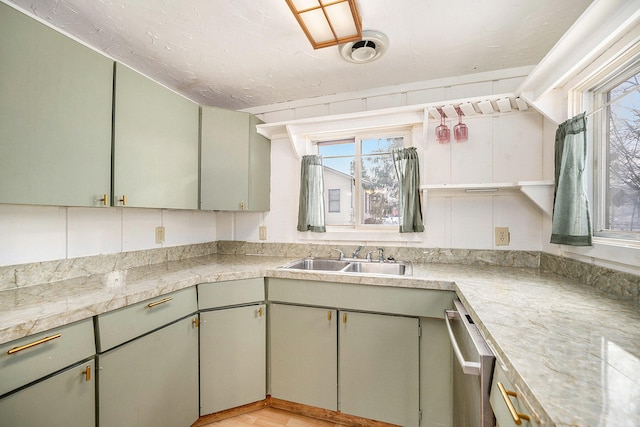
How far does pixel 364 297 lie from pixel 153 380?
1187mm

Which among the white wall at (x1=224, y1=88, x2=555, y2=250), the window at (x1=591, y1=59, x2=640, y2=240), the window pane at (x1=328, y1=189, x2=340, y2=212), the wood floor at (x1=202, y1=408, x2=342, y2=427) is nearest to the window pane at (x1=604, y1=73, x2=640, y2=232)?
the window at (x1=591, y1=59, x2=640, y2=240)

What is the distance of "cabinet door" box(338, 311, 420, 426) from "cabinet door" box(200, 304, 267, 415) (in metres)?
0.55

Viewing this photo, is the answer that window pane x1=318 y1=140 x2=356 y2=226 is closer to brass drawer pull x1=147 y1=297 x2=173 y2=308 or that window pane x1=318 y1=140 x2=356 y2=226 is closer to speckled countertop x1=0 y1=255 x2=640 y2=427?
speckled countertop x1=0 y1=255 x2=640 y2=427

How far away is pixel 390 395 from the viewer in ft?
5.16

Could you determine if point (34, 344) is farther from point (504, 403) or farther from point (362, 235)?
point (362, 235)

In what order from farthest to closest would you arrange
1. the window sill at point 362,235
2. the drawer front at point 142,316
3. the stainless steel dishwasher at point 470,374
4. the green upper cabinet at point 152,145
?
the window sill at point 362,235
the green upper cabinet at point 152,145
the drawer front at point 142,316
the stainless steel dishwasher at point 470,374

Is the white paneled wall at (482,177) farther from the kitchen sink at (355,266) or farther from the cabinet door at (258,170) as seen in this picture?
the cabinet door at (258,170)

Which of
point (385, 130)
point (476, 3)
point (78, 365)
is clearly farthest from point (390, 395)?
point (476, 3)

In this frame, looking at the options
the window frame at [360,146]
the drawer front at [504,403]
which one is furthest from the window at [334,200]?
the drawer front at [504,403]

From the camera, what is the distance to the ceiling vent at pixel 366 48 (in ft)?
4.99

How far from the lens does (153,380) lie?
1.38 metres

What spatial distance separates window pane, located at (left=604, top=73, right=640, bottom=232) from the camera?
3.77ft

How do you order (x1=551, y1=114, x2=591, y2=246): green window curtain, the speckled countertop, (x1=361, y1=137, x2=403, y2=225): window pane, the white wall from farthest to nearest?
1. (x1=361, y1=137, x2=403, y2=225): window pane
2. the white wall
3. (x1=551, y1=114, x2=591, y2=246): green window curtain
4. the speckled countertop

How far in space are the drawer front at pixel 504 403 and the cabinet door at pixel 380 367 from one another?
0.68 m
